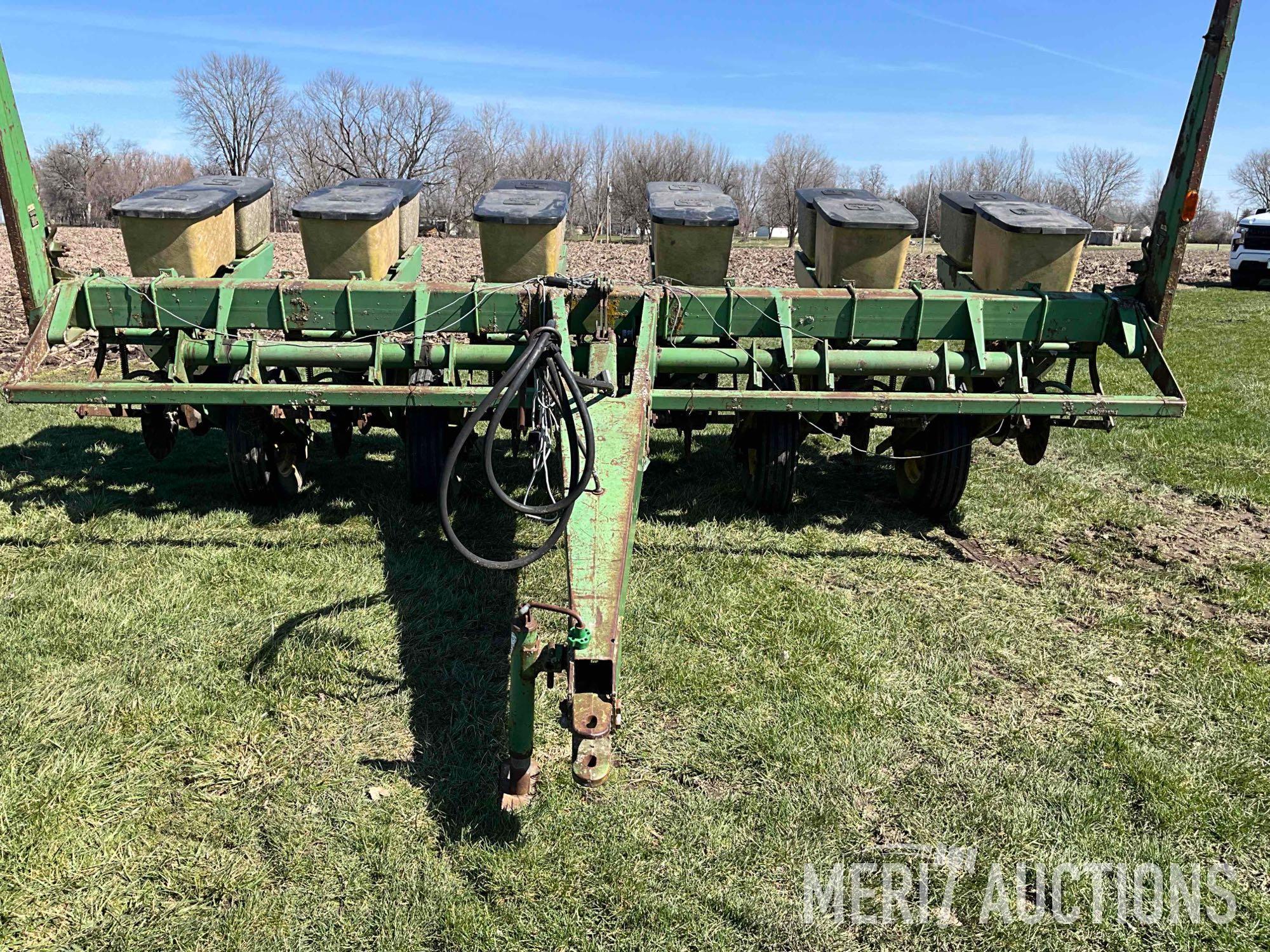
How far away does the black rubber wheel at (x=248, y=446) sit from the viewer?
18.5 feet

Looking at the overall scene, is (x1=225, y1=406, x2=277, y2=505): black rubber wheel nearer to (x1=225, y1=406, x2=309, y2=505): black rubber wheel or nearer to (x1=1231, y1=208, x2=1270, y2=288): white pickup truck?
(x1=225, y1=406, x2=309, y2=505): black rubber wheel

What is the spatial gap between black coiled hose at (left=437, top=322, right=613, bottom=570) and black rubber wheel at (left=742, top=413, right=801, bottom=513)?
258 centimetres

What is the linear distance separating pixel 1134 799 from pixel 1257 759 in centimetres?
67

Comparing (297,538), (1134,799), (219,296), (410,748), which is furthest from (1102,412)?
(219,296)

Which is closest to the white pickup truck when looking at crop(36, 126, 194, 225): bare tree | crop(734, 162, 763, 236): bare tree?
crop(734, 162, 763, 236): bare tree

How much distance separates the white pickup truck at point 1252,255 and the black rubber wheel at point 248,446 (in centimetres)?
2448

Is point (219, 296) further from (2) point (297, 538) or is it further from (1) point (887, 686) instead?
(1) point (887, 686)

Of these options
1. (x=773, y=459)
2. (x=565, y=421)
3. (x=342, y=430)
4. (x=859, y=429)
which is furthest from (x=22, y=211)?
(x=859, y=429)

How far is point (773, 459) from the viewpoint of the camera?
5.94 m

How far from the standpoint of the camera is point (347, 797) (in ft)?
11.0

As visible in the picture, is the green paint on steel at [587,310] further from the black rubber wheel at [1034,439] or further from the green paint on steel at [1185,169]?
the black rubber wheel at [1034,439]

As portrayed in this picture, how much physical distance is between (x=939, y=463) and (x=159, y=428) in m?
4.92

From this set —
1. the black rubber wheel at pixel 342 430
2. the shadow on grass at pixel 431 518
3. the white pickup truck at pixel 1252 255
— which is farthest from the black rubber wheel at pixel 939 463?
the white pickup truck at pixel 1252 255

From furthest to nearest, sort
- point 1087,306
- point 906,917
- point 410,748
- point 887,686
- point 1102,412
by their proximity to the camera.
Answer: point 1087,306, point 1102,412, point 887,686, point 410,748, point 906,917
